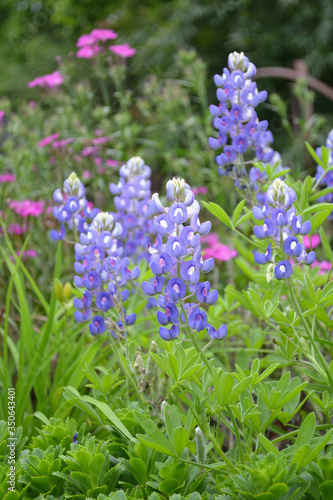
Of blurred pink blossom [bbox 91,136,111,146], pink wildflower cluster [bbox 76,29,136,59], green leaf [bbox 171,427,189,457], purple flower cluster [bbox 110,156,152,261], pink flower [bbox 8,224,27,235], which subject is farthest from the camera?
pink wildflower cluster [bbox 76,29,136,59]

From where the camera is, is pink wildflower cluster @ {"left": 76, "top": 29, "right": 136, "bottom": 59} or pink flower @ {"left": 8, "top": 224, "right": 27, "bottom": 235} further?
pink wildflower cluster @ {"left": 76, "top": 29, "right": 136, "bottom": 59}

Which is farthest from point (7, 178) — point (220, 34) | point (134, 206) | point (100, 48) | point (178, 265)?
point (220, 34)

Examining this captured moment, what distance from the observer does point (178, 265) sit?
4.08ft

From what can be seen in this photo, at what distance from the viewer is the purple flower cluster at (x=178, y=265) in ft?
4.00

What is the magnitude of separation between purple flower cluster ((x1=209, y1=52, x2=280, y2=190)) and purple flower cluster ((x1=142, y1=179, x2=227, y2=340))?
65 centimetres

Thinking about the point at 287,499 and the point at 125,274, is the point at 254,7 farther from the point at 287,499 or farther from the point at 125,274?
the point at 287,499

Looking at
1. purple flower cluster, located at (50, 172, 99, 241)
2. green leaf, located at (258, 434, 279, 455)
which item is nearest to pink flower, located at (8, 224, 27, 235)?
purple flower cluster, located at (50, 172, 99, 241)

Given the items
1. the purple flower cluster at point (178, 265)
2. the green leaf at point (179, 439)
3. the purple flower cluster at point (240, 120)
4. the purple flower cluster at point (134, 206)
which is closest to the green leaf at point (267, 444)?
the green leaf at point (179, 439)

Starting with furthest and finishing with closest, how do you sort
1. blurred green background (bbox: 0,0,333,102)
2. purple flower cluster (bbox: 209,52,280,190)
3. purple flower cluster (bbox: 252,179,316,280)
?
blurred green background (bbox: 0,0,333,102) < purple flower cluster (bbox: 209,52,280,190) < purple flower cluster (bbox: 252,179,316,280)

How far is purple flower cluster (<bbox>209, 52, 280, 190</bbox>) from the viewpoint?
1877mm

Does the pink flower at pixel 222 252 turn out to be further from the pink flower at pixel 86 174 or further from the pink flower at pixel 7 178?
the pink flower at pixel 7 178

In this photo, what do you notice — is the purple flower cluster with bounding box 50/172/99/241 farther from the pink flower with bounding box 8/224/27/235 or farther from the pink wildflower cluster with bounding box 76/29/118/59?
the pink wildflower cluster with bounding box 76/29/118/59

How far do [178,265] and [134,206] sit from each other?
3.59ft

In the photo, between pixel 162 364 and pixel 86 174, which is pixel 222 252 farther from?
pixel 162 364
